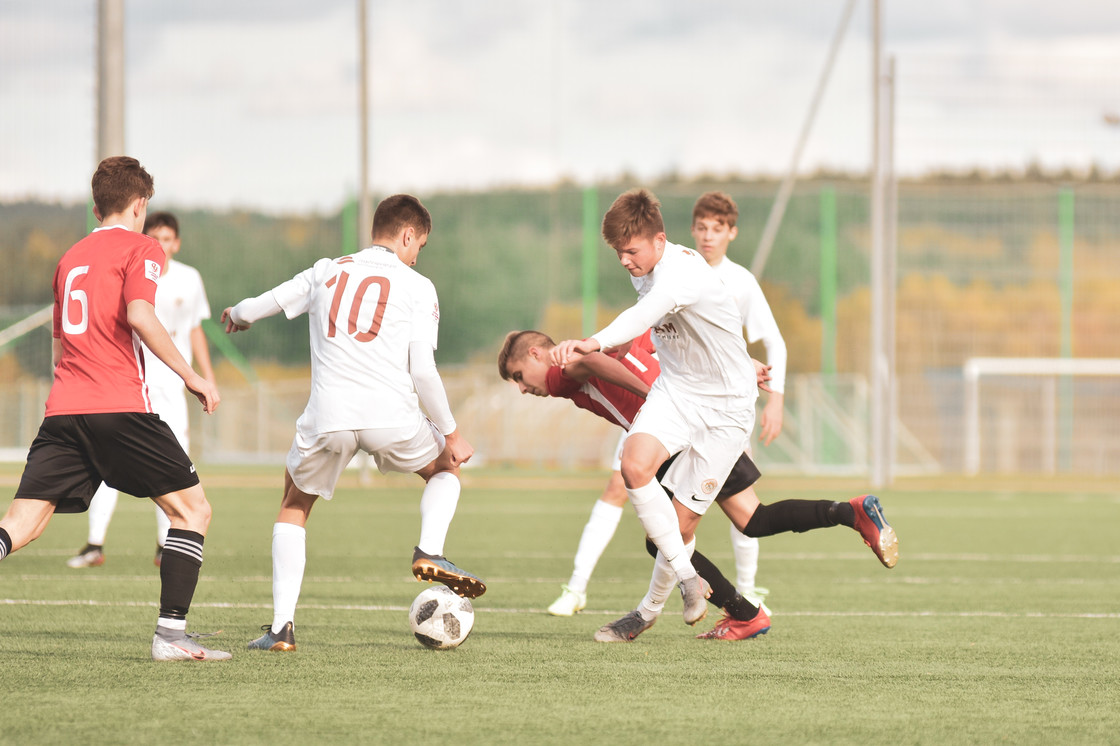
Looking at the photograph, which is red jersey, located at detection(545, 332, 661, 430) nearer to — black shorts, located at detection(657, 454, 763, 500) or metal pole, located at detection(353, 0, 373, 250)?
black shorts, located at detection(657, 454, 763, 500)

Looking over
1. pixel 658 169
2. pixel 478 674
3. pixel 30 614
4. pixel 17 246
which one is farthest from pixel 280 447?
pixel 478 674

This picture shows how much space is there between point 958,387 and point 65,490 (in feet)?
73.5

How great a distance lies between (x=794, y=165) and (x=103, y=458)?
68.4 feet

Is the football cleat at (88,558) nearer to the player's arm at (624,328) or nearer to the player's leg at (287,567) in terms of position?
the player's leg at (287,567)

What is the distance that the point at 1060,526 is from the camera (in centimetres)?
1365

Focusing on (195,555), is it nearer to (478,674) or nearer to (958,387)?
(478,674)

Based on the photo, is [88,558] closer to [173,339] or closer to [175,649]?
[173,339]

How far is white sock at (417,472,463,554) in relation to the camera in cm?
578

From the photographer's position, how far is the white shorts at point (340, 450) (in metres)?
5.59

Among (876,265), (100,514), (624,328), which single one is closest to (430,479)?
(624,328)

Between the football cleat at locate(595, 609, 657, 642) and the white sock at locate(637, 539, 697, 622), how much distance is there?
0.03m

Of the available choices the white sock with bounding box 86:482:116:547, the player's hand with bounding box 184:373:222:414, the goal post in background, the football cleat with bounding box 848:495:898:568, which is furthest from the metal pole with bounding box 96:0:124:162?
the goal post in background

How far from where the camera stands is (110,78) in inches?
419

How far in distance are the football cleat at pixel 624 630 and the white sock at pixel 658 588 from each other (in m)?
0.03
